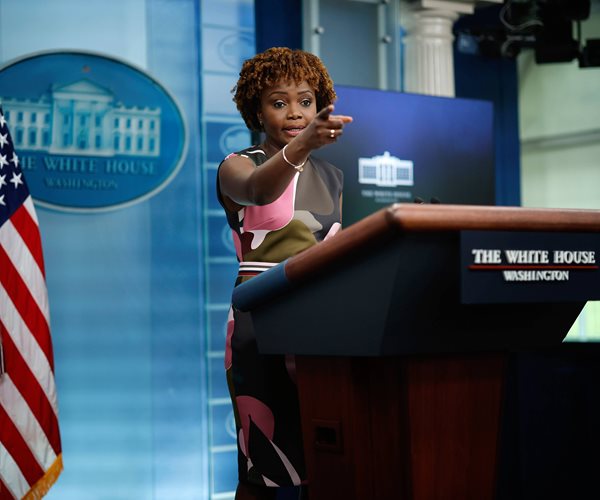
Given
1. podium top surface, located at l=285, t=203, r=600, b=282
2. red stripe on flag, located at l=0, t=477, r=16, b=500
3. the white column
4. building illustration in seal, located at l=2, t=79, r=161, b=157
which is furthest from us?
the white column

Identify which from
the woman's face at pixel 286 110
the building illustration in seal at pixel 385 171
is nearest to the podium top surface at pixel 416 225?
the woman's face at pixel 286 110

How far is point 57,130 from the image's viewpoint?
320cm

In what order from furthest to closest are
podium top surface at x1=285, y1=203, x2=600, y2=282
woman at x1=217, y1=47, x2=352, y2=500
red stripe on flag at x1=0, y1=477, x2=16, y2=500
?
red stripe on flag at x1=0, y1=477, x2=16, y2=500
woman at x1=217, y1=47, x2=352, y2=500
podium top surface at x1=285, y1=203, x2=600, y2=282

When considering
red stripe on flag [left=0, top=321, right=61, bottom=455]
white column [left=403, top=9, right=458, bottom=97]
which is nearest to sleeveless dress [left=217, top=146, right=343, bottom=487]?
red stripe on flag [left=0, top=321, right=61, bottom=455]

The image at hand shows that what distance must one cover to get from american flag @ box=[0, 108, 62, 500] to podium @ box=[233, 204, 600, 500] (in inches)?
61.4

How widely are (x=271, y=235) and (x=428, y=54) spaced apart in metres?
3.11

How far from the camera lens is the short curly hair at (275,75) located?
1668mm

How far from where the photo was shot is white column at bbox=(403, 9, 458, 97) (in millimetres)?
4410

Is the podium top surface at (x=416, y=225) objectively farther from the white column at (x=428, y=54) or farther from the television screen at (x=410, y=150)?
the white column at (x=428, y=54)

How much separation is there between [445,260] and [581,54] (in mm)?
4705

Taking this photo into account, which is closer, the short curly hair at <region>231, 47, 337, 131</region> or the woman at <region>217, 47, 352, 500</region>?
the woman at <region>217, 47, 352, 500</region>

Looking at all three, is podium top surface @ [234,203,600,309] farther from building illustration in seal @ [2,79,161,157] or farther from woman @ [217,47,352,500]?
building illustration in seal @ [2,79,161,157]

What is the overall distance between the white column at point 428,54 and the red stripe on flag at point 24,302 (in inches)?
94.0

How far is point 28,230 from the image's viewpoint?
2725 millimetres
